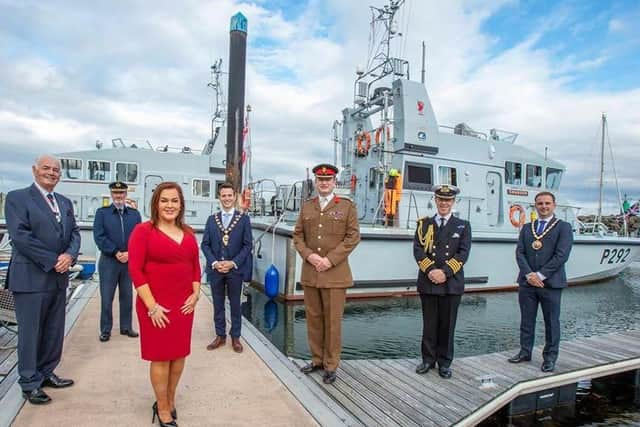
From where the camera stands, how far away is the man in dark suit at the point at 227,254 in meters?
3.96

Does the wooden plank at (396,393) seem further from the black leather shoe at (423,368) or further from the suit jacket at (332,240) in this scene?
the suit jacket at (332,240)

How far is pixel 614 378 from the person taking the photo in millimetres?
4895

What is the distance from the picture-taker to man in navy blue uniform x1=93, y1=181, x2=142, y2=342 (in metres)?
4.04

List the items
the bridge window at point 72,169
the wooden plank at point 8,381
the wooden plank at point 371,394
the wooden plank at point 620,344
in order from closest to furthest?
the wooden plank at point 8,381 < the wooden plank at point 371,394 < the wooden plank at point 620,344 < the bridge window at point 72,169

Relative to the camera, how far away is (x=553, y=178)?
37.3ft

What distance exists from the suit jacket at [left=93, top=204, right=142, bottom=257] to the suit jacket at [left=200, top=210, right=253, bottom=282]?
794 millimetres

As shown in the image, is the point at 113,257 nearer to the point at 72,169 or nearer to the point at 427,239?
the point at 427,239

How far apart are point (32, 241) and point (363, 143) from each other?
27.7ft

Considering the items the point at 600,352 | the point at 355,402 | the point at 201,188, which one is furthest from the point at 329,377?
the point at 201,188

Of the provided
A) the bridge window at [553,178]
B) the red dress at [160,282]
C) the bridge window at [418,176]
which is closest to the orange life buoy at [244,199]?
the bridge window at [418,176]

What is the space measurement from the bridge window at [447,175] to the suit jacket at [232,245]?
21.6ft

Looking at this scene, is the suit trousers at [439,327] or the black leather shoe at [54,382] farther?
the suit trousers at [439,327]

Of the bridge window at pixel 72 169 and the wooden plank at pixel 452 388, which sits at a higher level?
the bridge window at pixel 72 169

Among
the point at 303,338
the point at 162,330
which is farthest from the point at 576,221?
the point at 162,330
